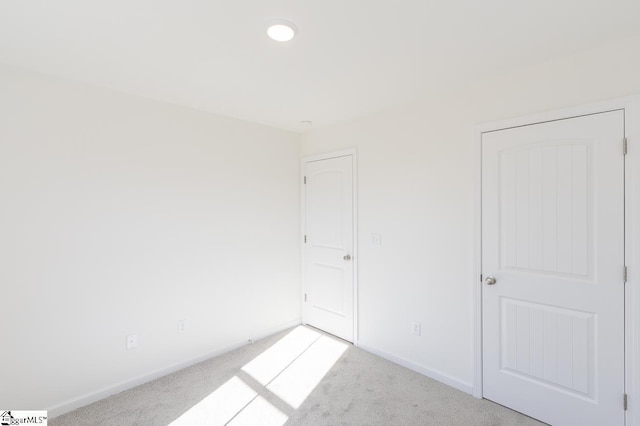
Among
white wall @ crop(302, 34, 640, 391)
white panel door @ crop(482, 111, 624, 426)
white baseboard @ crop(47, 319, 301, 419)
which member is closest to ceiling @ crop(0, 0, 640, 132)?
white wall @ crop(302, 34, 640, 391)

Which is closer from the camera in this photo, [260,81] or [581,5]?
[581,5]

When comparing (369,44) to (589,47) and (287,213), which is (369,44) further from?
(287,213)

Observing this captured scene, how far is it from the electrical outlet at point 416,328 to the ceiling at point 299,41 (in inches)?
78.9

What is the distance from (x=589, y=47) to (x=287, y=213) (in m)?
2.91

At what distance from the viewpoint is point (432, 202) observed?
261cm

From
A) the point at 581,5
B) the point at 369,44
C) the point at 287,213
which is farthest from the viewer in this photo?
the point at 287,213

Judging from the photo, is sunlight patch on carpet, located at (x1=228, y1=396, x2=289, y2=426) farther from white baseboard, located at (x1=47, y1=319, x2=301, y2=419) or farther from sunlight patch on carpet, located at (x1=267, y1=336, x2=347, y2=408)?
white baseboard, located at (x1=47, y1=319, x2=301, y2=419)

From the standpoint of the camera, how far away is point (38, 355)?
2.11m

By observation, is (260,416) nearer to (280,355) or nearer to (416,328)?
(280,355)

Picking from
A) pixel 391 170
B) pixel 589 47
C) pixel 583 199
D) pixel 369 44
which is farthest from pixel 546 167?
pixel 369 44

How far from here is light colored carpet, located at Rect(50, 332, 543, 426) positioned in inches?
82.9

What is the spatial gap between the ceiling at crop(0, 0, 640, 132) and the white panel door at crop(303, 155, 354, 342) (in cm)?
113

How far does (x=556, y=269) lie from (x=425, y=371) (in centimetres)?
137

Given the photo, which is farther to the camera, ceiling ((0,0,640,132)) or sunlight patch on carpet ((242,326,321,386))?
sunlight patch on carpet ((242,326,321,386))
